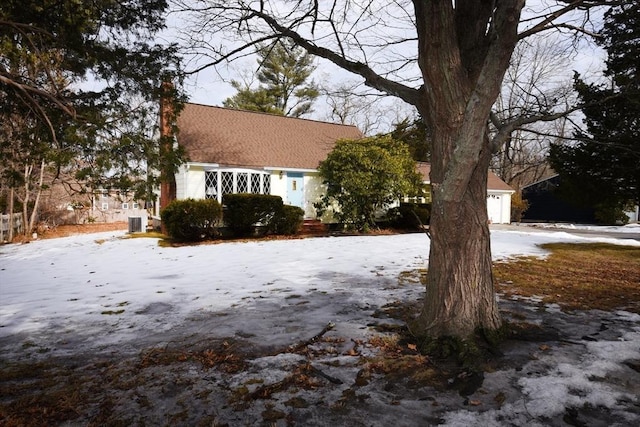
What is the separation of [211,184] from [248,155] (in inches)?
89.1

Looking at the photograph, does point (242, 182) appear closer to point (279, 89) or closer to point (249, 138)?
point (249, 138)

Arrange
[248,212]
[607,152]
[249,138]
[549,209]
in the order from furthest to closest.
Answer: [549,209] → [249,138] → [248,212] → [607,152]

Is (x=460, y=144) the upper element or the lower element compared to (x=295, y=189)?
lower

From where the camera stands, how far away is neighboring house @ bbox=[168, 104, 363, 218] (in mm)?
15469

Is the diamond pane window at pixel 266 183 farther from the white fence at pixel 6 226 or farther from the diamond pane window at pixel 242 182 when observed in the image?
the white fence at pixel 6 226

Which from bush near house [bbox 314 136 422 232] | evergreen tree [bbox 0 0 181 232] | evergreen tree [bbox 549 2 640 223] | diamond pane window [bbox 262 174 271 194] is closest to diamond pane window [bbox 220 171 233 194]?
diamond pane window [bbox 262 174 271 194]

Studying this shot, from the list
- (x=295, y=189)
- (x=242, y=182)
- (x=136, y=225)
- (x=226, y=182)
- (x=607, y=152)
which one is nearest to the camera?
(x=607, y=152)

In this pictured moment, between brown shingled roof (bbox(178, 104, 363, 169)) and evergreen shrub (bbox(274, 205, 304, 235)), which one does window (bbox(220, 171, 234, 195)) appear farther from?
evergreen shrub (bbox(274, 205, 304, 235))

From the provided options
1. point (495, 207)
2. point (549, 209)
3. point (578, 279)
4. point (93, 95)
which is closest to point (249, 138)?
point (93, 95)

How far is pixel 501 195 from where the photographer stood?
2669cm

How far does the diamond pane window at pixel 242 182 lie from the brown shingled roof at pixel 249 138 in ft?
1.50

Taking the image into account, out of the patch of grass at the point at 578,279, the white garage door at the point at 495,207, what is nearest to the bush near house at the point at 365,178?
the patch of grass at the point at 578,279

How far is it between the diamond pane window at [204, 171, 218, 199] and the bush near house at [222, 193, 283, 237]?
1.66 metres

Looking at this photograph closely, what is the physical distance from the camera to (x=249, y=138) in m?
18.1
